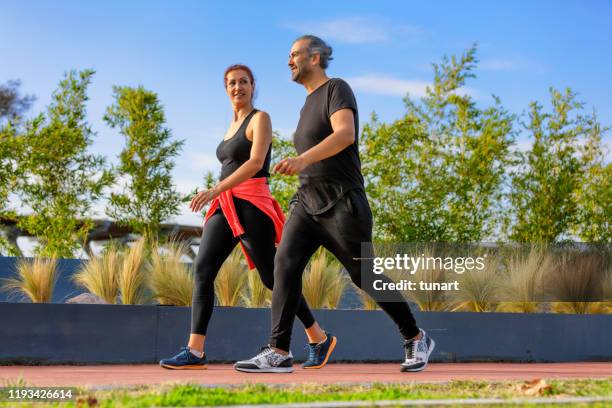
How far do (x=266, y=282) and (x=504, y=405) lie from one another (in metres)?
2.55

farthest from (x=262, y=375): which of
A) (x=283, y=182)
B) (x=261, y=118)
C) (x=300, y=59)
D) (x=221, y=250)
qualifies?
(x=283, y=182)

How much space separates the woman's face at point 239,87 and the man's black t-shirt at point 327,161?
77 cm

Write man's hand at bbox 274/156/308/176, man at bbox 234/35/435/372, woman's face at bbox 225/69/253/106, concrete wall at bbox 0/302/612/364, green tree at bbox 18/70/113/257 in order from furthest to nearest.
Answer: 1. green tree at bbox 18/70/113/257
2. concrete wall at bbox 0/302/612/364
3. woman's face at bbox 225/69/253/106
4. man at bbox 234/35/435/372
5. man's hand at bbox 274/156/308/176

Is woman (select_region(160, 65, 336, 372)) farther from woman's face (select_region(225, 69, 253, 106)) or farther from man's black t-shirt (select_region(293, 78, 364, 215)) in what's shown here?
man's black t-shirt (select_region(293, 78, 364, 215))

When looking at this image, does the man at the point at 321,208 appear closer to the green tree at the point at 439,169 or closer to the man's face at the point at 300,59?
the man's face at the point at 300,59

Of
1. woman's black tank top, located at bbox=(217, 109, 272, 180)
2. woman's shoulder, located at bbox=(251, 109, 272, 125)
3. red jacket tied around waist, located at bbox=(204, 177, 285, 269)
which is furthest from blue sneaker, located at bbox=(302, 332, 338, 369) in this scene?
woman's shoulder, located at bbox=(251, 109, 272, 125)

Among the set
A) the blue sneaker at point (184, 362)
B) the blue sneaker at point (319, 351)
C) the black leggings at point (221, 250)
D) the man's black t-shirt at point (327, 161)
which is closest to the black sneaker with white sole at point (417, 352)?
the blue sneaker at point (319, 351)

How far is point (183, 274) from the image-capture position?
822 centimetres

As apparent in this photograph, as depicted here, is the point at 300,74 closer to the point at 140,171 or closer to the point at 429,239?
the point at 429,239

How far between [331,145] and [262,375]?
5.29 feet

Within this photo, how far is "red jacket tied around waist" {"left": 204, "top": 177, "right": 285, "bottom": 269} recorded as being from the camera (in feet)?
20.2

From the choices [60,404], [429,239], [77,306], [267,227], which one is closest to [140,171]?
[429,239]

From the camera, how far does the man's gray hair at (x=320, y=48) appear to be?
230 inches

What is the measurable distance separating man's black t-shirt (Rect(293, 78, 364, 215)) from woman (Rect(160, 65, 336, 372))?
0.47 metres
